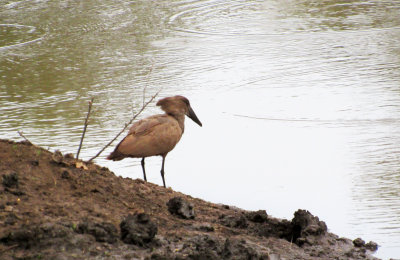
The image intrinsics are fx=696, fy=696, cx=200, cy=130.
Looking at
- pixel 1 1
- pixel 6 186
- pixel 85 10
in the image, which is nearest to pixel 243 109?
pixel 6 186

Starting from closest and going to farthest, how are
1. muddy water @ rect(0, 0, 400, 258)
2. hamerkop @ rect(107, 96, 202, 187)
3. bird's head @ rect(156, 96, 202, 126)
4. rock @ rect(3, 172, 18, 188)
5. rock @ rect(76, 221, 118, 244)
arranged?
rock @ rect(76, 221, 118, 244) < rock @ rect(3, 172, 18, 188) < hamerkop @ rect(107, 96, 202, 187) < muddy water @ rect(0, 0, 400, 258) < bird's head @ rect(156, 96, 202, 126)

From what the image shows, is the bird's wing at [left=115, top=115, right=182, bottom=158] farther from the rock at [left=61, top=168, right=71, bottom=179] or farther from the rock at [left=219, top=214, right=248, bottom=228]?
the rock at [left=219, top=214, right=248, bottom=228]

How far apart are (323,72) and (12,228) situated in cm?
629

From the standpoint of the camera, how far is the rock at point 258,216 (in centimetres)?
496

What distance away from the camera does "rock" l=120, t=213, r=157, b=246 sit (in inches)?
160

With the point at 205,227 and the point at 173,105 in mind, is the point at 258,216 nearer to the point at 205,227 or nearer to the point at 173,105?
the point at 205,227

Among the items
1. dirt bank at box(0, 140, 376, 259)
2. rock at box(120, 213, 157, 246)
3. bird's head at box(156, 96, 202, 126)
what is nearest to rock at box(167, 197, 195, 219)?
dirt bank at box(0, 140, 376, 259)

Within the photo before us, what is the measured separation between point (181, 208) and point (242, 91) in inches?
164

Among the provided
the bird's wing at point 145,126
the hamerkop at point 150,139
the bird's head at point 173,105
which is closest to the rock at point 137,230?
the hamerkop at point 150,139

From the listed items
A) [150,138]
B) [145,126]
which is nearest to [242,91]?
[145,126]

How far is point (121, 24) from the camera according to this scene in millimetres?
12992

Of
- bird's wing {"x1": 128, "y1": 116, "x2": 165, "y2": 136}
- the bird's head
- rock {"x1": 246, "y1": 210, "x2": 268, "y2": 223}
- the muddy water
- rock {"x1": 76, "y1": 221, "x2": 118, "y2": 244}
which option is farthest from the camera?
the bird's head

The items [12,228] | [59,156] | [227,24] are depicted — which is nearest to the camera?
[12,228]

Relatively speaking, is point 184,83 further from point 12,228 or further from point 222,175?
point 12,228
